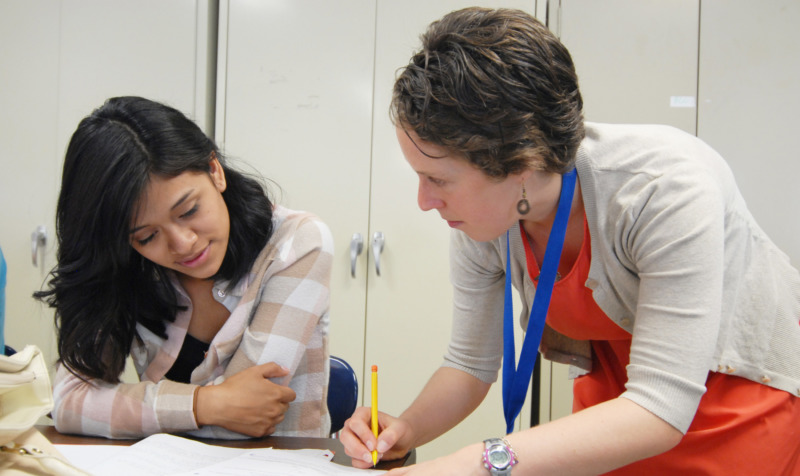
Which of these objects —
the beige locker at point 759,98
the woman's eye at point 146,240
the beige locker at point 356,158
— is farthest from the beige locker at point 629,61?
the woman's eye at point 146,240

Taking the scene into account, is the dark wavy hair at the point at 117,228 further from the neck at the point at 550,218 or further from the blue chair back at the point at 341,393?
the neck at the point at 550,218

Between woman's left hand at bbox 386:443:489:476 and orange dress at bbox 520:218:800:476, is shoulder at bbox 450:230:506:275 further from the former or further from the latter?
woman's left hand at bbox 386:443:489:476

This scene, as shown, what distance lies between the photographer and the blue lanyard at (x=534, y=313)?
91cm

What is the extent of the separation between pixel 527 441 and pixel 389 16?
204 cm

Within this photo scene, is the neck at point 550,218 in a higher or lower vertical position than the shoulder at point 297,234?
higher

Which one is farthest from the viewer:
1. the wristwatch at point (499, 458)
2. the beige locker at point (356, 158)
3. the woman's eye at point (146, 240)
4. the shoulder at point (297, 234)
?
the beige locker at point (356, 158)

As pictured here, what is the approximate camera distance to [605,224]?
88cm

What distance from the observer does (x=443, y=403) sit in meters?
1.08

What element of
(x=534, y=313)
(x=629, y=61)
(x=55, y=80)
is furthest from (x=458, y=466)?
(x=55, y=80)

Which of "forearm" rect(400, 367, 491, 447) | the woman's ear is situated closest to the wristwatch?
"forearm" rect(400, 367, 491, 447)

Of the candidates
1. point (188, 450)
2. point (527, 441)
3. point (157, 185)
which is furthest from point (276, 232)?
point (527, 441)

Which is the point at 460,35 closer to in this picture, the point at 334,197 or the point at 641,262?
the point at 641,262

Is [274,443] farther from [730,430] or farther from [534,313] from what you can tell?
[730,430]

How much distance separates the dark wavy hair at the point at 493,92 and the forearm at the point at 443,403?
42 cm
